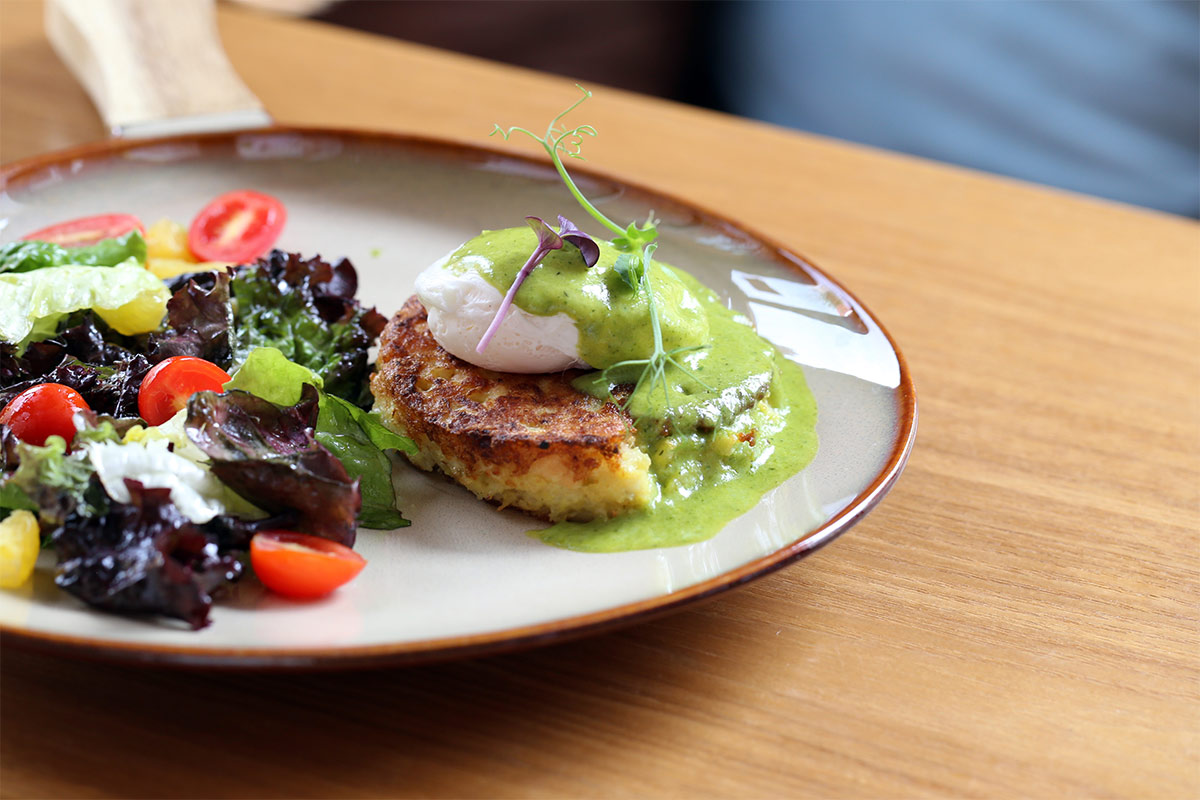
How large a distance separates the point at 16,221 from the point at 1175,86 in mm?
5861

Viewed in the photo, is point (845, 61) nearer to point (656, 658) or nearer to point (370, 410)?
point (370, 410)

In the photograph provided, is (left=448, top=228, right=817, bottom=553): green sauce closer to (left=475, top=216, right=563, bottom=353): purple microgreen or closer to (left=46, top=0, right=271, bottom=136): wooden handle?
(left=475, top=216, right=563, bottom=353): purple microgreen

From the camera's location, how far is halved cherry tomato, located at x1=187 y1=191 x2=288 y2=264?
333 cm

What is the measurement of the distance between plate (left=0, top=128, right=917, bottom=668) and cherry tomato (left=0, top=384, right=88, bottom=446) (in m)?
0.44

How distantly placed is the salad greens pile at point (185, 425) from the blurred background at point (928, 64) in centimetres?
358

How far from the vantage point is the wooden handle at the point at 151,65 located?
4.11m

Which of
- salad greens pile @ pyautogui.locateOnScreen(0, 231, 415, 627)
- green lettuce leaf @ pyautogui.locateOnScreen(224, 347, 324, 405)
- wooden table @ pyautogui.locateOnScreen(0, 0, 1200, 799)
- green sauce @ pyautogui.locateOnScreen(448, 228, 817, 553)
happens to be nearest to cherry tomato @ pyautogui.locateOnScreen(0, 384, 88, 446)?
salad greens pile @ pyautogui.locateOnScreen(0, 231, 415, 627)

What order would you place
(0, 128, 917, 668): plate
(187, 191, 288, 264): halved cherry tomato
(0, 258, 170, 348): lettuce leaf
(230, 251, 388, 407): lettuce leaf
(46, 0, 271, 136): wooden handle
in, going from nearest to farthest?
(0, 128, 917, 668): plate < (0, 258, 170, 348): lettuce leaf < (230, 251, 388, 407): lettuce leaf < (187, 191, 288, 264): halved cherry tomato < (46, 0, 271, 136): wooden handle

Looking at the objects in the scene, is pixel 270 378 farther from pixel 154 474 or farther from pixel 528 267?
pixel 528 267

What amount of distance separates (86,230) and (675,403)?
196cm

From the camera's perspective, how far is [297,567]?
1.98 meters

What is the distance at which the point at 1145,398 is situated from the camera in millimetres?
3330

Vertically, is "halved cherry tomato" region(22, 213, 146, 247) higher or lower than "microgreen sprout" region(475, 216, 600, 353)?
lower

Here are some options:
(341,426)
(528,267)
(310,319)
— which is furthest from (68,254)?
(528,267)
